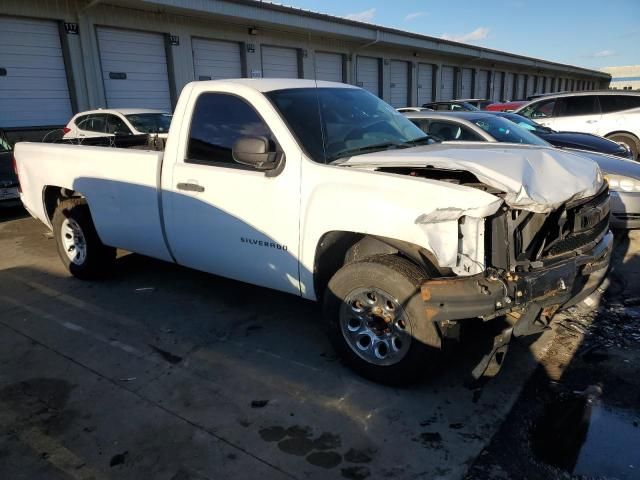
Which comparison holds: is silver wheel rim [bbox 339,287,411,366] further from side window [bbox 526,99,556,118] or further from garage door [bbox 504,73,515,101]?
garage door [bbox 504,73,515,101]

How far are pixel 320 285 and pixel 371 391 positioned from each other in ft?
2.69

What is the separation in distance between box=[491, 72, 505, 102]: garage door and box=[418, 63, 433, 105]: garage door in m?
11.1

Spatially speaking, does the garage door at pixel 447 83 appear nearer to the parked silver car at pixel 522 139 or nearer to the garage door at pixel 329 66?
the garage door at pixel 329 66

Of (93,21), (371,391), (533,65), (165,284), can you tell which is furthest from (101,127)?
(533,65)

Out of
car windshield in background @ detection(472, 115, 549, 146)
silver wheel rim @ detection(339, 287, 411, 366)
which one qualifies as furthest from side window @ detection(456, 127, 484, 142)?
silver wheel rim @ detection(339, 287, 411, 366)

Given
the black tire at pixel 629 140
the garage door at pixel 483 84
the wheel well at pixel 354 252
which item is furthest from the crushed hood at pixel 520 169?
the garage door at pixel 483 84

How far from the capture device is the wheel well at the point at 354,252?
3.12m

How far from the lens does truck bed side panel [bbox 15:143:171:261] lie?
439 centimetres

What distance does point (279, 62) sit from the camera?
1944cm

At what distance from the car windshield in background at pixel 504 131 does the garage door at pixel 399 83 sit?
20.0m

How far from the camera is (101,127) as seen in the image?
1093cm

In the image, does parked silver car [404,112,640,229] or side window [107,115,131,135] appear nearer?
parked silver car [404,112,640,229]

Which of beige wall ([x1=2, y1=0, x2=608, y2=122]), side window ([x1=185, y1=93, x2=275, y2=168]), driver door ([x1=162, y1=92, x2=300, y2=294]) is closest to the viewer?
driver door ([x1=162, y1=92, x2=300, y2=294])

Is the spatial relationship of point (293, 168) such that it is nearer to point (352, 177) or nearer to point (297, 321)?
point (352, 177)
